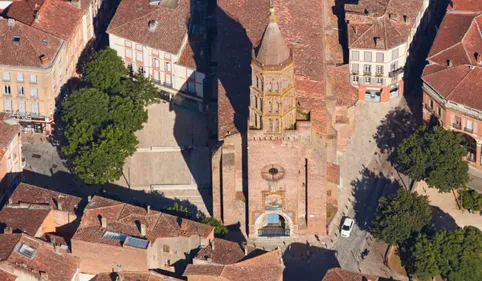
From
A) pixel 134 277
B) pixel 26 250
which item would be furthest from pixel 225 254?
pixel 26 250

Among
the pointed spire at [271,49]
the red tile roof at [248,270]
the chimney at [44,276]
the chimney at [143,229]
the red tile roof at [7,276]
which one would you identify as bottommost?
the red tile roof at [248,270]

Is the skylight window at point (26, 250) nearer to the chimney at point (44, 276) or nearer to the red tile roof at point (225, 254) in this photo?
the chimney at point (44, 276)

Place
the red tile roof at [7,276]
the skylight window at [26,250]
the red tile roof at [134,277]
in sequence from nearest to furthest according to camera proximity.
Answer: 1. the red tile roof at [7,276]
2. the skylight window at [26,250]
3. the red tile roof at [134,277]

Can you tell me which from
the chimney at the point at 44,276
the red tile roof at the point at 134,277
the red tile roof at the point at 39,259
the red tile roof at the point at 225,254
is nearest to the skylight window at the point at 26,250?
the red tile roof at the point at 39,259

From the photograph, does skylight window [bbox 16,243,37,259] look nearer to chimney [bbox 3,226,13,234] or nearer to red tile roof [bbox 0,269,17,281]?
red tile roof [bbox 0,269,17,281]

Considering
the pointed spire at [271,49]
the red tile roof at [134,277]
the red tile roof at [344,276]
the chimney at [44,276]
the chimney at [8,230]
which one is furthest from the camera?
the chimney at [8,230]

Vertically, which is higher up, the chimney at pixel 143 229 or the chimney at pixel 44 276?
the chimney at pixel 143 229

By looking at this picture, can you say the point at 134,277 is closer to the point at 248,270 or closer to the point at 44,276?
the point at 44,276

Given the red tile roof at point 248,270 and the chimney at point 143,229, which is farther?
the chimney at point 143,229

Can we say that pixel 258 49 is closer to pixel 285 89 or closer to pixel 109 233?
pixel 285 89
